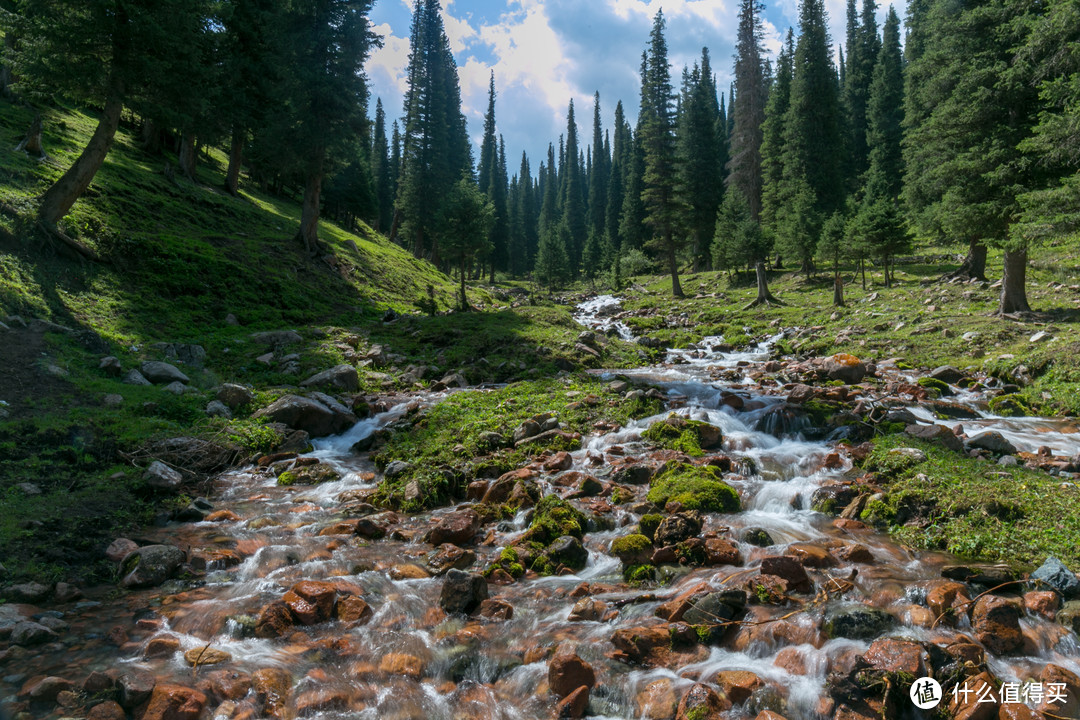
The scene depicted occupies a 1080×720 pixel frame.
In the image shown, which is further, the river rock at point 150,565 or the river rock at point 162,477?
the river rock at point 162,477

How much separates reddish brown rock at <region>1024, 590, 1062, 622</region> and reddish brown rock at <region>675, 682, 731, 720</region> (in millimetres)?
3174

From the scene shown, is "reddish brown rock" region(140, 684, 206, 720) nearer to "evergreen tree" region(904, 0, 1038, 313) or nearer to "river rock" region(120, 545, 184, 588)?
"river rock" region(120, 545, 184, 588)

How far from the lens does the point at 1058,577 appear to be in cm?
508

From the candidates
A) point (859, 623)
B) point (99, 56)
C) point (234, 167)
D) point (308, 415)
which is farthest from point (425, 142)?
point (859, 623)

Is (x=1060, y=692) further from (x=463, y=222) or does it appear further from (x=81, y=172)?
(x=463, y=222)

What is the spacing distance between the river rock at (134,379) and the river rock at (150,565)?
267 inches

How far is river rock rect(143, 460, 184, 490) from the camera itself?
26.8 ft

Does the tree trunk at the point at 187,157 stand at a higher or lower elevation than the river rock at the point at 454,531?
higher

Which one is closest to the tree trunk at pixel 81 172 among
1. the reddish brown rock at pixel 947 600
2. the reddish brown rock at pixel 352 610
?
the reddish brown rock at pixel 352 610

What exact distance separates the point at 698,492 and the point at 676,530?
1301 mm

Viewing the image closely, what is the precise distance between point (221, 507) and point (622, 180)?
244ft

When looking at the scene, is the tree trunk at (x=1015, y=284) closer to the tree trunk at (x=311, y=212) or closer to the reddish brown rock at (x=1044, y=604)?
the reddish brown rock at (x=1044, y=604)

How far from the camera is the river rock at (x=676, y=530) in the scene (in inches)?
266

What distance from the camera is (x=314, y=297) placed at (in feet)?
76.2
